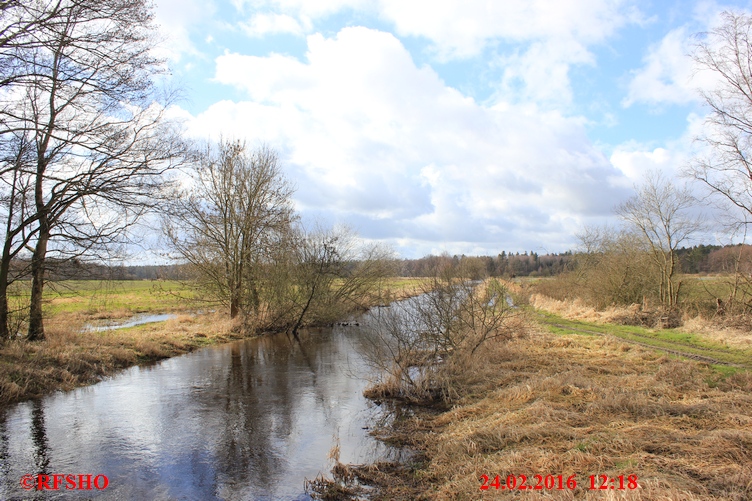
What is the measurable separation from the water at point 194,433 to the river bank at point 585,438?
Answer: 3.95 ft

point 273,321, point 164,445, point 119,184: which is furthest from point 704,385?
point 273,321

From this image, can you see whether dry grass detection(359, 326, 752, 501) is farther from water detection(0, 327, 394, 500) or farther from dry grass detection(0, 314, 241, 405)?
dry grass detection(0, 314, 241, 405)

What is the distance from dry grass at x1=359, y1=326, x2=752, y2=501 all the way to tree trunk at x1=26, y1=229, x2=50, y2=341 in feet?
37.3

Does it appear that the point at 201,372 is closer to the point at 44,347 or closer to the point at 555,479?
the point at 44,347

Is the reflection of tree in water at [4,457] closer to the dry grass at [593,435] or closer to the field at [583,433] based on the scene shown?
the field at [583,433]

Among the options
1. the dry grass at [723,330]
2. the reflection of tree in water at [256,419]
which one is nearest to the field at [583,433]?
the dry grass at [723,330]

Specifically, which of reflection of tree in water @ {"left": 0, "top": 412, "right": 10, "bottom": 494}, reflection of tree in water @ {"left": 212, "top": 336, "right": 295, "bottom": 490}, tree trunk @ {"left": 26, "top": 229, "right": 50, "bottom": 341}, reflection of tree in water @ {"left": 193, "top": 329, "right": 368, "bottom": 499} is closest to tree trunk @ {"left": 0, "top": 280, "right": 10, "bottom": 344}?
tree trunk @ {"left": 26, "top": 229, "right": 50, "bottom": 341}

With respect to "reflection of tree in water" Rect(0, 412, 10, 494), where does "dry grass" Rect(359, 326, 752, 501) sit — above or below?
above

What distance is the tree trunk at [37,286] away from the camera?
12696 millimetres

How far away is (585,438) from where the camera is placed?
259 inches

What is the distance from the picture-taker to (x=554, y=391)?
944cm

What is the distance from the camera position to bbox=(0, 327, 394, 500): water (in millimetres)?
6805

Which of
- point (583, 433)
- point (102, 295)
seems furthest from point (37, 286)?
point (583, 433)

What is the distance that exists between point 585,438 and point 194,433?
733 centimetres
